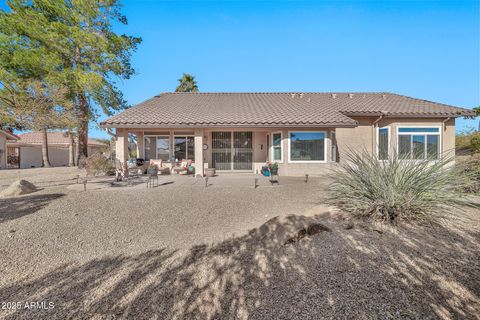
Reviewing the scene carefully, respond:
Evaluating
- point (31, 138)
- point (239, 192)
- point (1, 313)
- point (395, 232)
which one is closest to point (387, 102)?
point (239, 192)

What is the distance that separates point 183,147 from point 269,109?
20.7ft

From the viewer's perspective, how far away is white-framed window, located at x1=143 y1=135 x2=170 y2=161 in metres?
14.7

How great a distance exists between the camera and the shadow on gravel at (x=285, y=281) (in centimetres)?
246

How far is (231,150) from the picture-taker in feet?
47.9

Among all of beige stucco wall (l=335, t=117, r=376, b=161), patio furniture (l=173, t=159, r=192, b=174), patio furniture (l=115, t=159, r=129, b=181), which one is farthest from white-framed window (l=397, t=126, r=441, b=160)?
patio furniture (l=115, t=159, r=129, b=181)

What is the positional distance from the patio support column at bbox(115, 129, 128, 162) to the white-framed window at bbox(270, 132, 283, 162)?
829cm

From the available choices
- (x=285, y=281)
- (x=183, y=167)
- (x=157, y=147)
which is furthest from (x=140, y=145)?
(x=285, y=281)

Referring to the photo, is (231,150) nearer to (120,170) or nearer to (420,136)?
(120,170)

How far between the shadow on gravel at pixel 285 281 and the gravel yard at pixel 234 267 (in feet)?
0.05

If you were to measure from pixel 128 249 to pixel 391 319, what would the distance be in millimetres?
4235

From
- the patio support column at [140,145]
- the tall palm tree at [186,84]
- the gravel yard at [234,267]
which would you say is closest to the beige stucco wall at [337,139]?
the patio support column at [140,145]

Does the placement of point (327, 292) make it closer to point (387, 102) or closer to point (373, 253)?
point (373, 253)

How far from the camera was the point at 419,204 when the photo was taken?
4344 mm

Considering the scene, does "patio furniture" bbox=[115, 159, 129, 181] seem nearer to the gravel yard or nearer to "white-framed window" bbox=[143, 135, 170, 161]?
"white-framed window" bbox=[143, 135, 170, 161]
